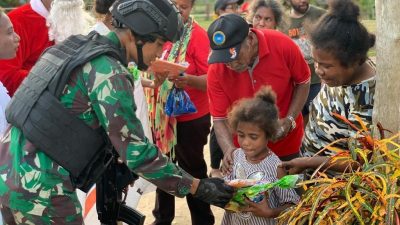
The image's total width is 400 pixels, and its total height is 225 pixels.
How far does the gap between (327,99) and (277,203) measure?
26.0 inches

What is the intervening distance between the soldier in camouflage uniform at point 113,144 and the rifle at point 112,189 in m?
0.17

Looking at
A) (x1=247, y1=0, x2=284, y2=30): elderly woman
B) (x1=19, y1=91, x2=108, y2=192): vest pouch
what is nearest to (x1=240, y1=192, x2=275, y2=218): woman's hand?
(x1=19, y1=91, x2=108, y2=192): vest pouch

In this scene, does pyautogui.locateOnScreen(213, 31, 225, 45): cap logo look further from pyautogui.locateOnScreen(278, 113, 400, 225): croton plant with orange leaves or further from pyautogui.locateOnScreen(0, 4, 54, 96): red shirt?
pyautogui.locateOnScreen(0, 4, 54, 96): red shirt

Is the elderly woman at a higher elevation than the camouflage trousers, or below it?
higher

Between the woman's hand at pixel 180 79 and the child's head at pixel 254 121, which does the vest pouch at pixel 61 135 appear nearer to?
the child's head at pixel 254 121

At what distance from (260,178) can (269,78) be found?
0.80 meters

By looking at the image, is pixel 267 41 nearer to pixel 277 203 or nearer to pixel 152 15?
pixel 277 203

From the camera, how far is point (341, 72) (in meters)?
3.20

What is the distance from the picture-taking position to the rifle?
3166mm

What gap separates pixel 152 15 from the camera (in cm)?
280

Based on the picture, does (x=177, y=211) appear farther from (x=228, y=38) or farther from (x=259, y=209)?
(x=259, y=209)

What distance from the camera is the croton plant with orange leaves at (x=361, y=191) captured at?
248cm

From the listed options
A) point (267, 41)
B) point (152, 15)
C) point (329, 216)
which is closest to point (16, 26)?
point (267, 41)

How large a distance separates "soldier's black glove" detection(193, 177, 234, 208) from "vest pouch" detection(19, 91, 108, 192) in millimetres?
565
